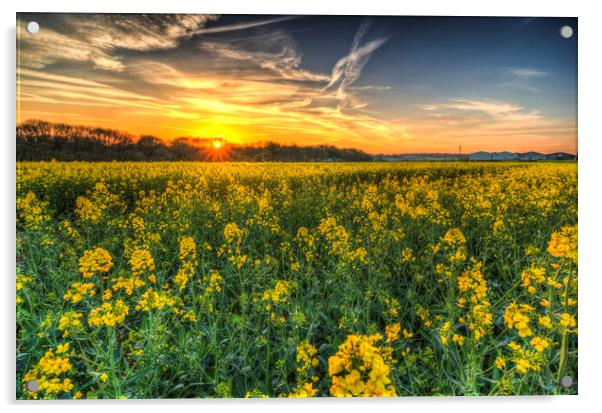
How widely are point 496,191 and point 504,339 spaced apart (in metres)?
1.39

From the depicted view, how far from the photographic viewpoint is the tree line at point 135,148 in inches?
114

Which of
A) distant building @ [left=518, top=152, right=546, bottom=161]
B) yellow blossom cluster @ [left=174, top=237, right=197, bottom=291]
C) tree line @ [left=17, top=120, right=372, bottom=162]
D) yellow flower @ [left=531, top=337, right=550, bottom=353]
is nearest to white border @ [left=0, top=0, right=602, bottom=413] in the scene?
tree line @ [left=17, top=120, right=372, bottom=162]

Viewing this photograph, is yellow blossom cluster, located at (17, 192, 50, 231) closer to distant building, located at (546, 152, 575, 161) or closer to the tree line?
the tree line

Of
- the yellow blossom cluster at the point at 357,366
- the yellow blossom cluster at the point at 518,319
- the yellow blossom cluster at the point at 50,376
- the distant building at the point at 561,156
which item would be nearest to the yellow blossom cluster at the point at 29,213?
the yellow blossom cluster at the point at 50,376

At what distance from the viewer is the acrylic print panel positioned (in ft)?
8.58

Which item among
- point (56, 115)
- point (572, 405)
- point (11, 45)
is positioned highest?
point (11, 45)

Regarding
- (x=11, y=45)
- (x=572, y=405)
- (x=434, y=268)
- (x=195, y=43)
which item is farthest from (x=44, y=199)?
(x=572, y=405)

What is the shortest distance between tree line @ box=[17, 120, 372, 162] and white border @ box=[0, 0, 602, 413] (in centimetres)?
20

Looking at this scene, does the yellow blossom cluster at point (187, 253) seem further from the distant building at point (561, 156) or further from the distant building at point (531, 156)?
the distant building at point (561, 156)

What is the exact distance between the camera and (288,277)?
2.98m

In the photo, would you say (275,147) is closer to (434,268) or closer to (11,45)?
(434,268)

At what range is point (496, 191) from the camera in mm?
3520

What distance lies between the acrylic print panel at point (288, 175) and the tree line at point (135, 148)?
2cm

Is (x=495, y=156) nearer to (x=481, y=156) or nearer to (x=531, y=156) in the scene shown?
(x=481, y=156)
